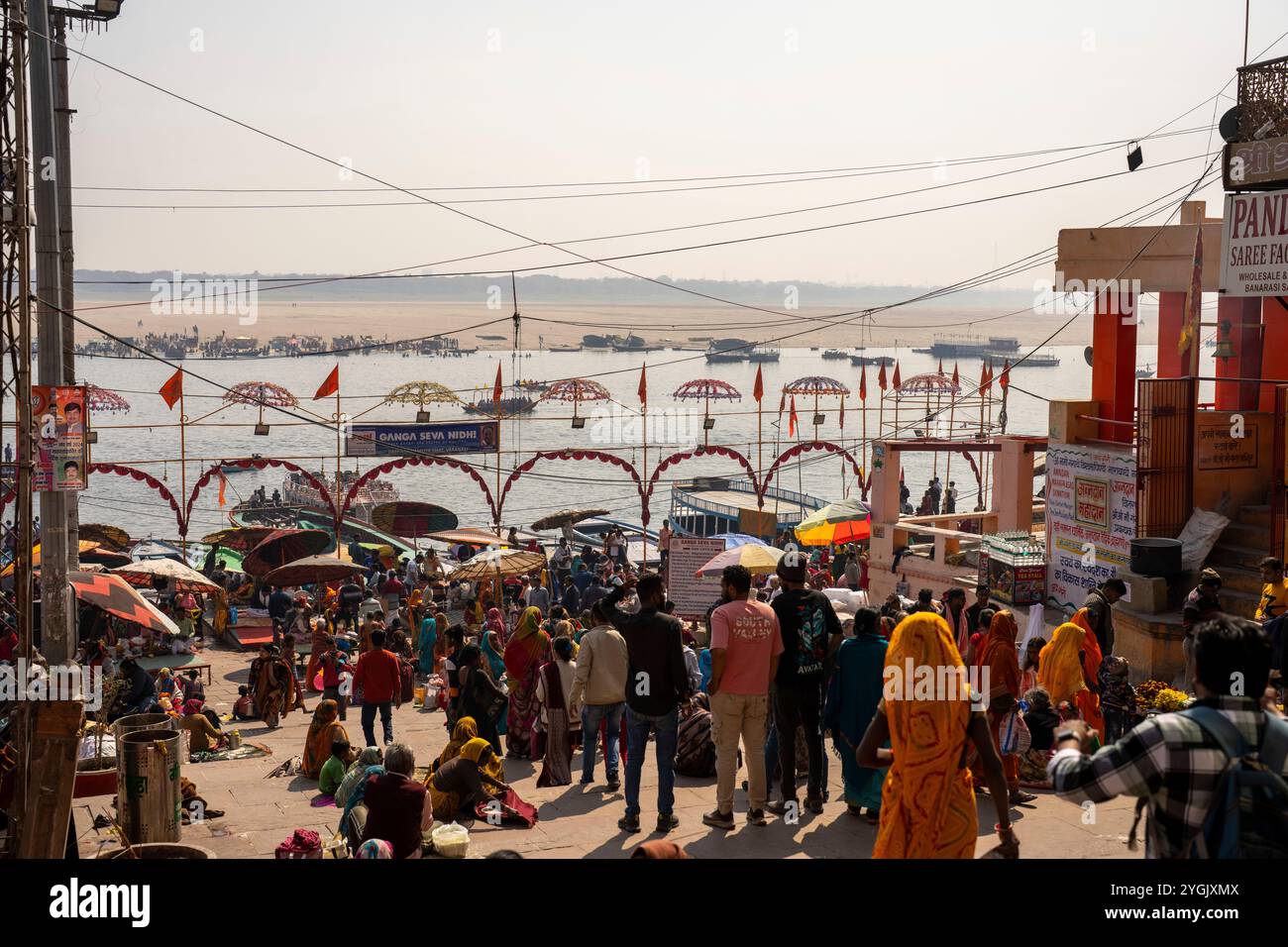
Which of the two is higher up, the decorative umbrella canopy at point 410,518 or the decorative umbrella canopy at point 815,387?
the decorative umbrella canopy at point 815,387

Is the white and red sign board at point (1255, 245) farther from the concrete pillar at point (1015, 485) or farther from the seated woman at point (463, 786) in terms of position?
the seated woman at point (463, 786)

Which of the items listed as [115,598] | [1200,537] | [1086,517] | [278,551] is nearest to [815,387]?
[278,551]

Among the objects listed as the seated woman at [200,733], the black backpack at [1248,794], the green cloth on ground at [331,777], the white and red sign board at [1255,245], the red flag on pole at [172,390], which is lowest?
the seated woman at [200,733]

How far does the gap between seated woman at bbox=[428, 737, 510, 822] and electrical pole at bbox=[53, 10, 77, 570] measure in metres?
4.90

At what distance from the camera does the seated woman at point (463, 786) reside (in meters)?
7.35

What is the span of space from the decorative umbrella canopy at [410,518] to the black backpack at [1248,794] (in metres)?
28.6

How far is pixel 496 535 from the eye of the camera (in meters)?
27.4

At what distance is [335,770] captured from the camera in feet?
28.7

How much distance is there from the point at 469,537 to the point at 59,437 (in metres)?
17.6

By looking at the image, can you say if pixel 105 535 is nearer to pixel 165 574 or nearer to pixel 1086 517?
pixel 165 574

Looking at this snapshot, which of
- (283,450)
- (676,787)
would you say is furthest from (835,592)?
(283,450)

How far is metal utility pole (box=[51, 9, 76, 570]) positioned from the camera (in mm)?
10695

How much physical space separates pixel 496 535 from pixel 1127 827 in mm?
21606

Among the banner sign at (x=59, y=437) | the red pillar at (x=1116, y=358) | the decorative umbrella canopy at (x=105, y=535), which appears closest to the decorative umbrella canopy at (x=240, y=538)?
the decorative umbrella canopy at (x=105, y=535)
